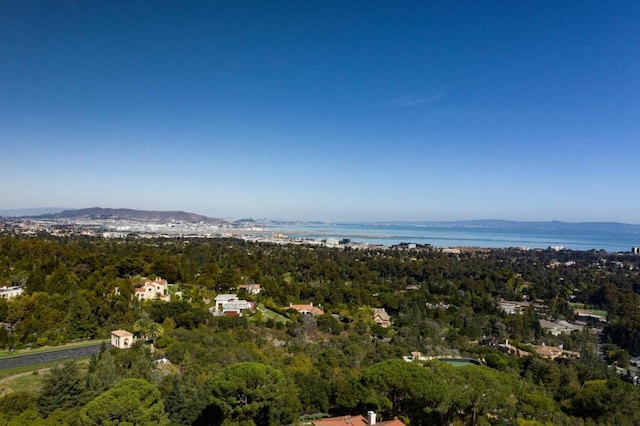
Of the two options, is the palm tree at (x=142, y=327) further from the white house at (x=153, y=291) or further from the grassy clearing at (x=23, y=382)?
the white house at (x=153, y=291)

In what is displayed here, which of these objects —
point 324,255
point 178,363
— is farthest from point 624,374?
point 324,255

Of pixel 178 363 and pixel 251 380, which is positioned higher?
pixel 251 380

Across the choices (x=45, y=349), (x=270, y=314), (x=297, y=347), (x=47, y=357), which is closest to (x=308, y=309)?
(x=270, y=314)

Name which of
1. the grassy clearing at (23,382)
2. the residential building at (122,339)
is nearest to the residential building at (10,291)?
the residential building at (122,339)

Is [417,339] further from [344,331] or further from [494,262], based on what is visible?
[494,262]

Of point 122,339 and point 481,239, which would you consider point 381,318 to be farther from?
point 481,239

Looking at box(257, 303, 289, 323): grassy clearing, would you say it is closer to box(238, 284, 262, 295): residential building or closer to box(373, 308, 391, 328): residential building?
box(238, 284, 262, 295): residential building
